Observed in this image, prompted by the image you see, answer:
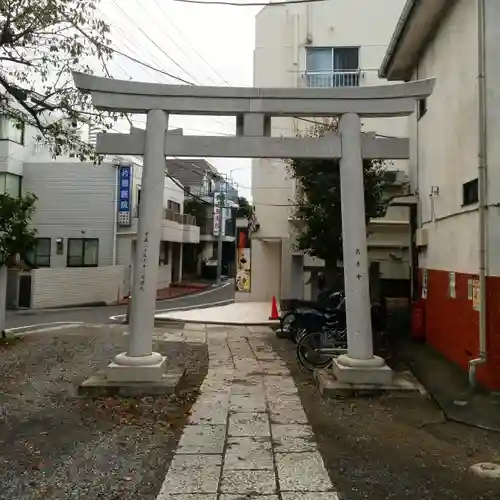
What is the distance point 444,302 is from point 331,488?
5.95 m

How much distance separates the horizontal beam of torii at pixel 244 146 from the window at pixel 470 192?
1117mm

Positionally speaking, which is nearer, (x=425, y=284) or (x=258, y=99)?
(x=258, y=99)

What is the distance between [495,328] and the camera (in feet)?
23.6

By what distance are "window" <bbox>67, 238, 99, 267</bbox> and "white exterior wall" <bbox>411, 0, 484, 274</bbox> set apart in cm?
1930

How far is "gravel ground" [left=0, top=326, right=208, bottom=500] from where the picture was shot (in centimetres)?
446

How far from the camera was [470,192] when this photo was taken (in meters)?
8.34

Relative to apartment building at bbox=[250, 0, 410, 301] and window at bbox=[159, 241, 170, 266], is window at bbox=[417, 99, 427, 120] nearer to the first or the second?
apartment building at bbox=[250, 0, 410, 301]

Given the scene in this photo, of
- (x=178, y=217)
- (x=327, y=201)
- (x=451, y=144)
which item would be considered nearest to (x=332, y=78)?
(x=327, y=201)

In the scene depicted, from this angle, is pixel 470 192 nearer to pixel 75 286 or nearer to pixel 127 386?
pixel 127 386

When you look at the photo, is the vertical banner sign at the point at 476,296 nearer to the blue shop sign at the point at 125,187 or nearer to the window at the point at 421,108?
the window at the point at 421,108

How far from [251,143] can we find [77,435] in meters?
4.59

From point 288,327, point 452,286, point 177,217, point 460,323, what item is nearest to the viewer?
point 460,323

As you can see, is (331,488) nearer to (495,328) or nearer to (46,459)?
(46,459)

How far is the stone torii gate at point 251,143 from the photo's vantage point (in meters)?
→ 7.83
